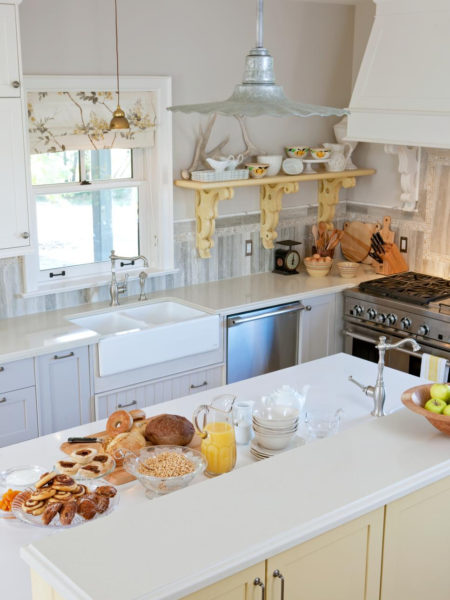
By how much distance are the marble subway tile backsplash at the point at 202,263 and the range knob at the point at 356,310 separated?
767mm

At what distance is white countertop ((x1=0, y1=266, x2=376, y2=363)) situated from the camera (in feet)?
13.4

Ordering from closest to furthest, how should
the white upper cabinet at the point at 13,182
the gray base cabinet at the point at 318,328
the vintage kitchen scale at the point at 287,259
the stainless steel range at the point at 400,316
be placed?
the white upper cabinet at the point at 13,182
the stainless steel range at the point at 400,316
the gray base cabinet at the point at 318,328
the vintage kitchen scale at the point at 287,259

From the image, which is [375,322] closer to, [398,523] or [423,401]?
[423,401]

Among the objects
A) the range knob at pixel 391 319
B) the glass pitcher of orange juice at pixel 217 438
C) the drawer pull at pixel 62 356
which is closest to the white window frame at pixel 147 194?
the drawer pull at pixel 62 356

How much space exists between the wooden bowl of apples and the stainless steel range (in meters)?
1.97

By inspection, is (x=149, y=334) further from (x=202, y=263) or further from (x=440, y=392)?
(x=440, y=392)

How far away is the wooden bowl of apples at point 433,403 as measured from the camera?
262cm

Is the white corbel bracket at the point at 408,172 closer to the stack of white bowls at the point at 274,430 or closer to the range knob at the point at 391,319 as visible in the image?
Answer: the range knob at the point at 391,319

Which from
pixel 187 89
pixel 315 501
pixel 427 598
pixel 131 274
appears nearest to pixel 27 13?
pixel 187 89

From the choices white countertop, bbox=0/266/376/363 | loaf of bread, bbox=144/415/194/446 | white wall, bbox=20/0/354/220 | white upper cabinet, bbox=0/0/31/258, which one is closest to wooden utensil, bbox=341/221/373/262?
white countertop, bbox=0/266/376/363

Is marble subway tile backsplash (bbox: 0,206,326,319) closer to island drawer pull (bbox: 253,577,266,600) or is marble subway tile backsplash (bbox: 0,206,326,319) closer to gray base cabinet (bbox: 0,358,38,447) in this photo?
gray base cabinet (bbox: 0,358,38,447)

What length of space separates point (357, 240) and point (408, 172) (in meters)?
0.73

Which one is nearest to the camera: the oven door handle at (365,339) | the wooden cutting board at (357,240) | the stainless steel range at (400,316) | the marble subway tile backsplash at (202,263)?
the marble subway tile backsplash at (202,263)

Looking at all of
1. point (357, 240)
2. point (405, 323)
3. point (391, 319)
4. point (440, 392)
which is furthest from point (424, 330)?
point (440, 392)
